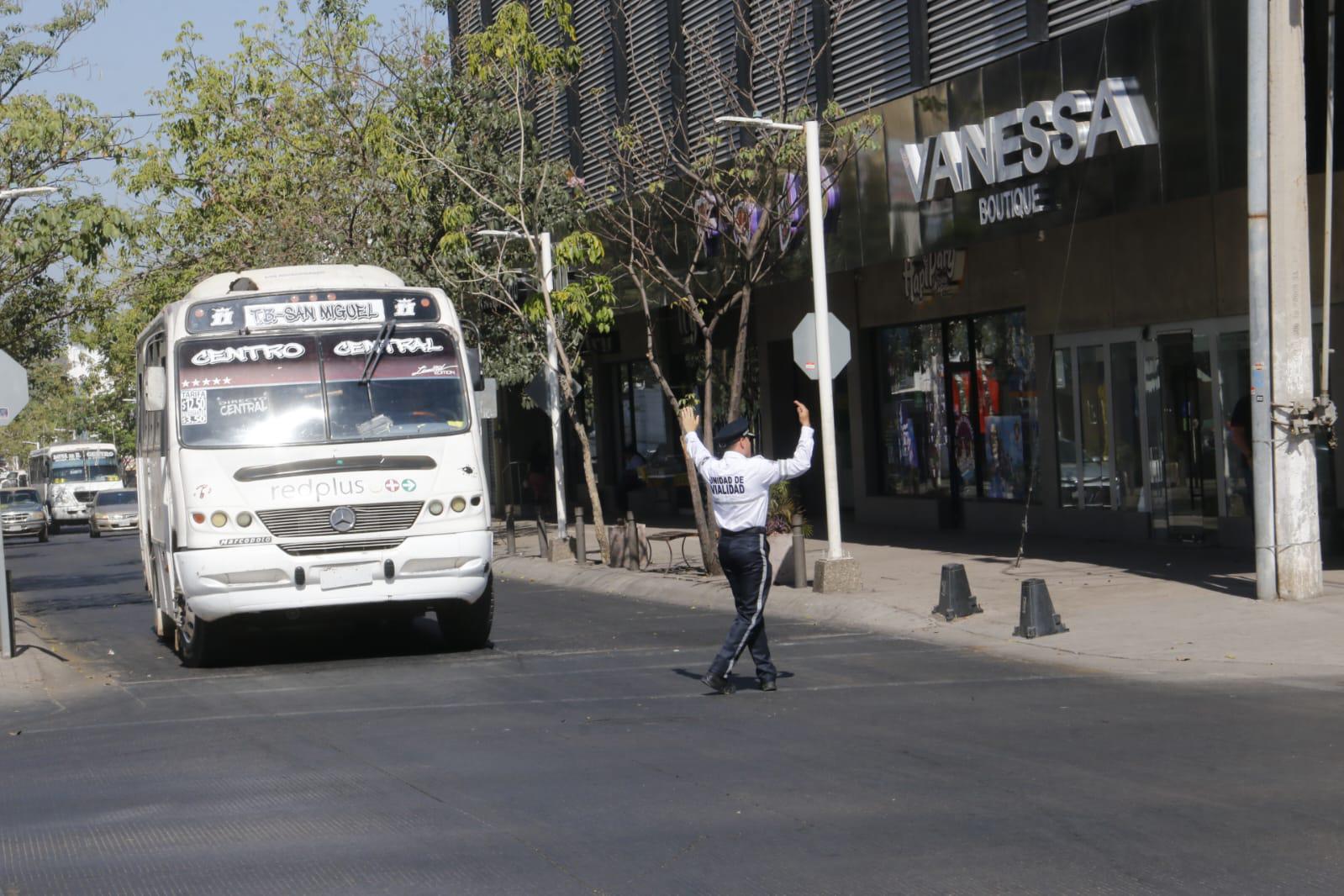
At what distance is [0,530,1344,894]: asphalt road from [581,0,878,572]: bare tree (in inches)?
296

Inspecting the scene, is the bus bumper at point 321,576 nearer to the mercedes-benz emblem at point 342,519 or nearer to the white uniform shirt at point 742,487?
the mercedes-benz emblem at point 342,519

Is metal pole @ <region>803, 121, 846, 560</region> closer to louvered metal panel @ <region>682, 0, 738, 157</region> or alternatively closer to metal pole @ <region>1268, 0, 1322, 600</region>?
metal pole @ <region>1268, 0, 1322, 600</region>

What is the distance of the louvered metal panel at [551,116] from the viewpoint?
32938 mm

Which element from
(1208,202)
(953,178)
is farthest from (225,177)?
(1208,202)

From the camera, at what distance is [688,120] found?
25500 mm

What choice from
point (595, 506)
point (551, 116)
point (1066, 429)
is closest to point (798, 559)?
point (1066, 429)

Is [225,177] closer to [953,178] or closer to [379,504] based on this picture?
[953,178]

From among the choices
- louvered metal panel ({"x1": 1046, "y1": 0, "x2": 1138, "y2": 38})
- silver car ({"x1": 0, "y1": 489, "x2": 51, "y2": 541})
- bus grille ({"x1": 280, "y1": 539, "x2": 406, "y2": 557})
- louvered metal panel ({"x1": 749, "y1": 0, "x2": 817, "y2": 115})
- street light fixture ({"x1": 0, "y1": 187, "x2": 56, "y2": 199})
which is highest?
louvered metal panel ({"x1": 749, "y1": 0, "x2": 817, "y2": 115})

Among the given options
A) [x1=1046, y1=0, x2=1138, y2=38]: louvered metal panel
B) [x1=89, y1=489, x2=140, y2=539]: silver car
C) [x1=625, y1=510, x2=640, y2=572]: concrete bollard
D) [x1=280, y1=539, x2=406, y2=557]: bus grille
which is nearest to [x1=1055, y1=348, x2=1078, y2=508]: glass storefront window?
[x1=1046, y1=0, x2=1138, y2=38]: louvered metal panel

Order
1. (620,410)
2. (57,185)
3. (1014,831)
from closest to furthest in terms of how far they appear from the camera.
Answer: (1014,831), (57,185), (620,410)

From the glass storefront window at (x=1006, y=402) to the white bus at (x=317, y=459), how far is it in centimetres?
1064

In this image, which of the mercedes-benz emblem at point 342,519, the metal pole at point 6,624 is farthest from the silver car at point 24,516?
the mercedes-benz emblem at point 342,519

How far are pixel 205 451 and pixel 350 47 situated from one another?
56.0 feet

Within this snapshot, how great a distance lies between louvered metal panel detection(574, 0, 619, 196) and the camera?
30656mm
